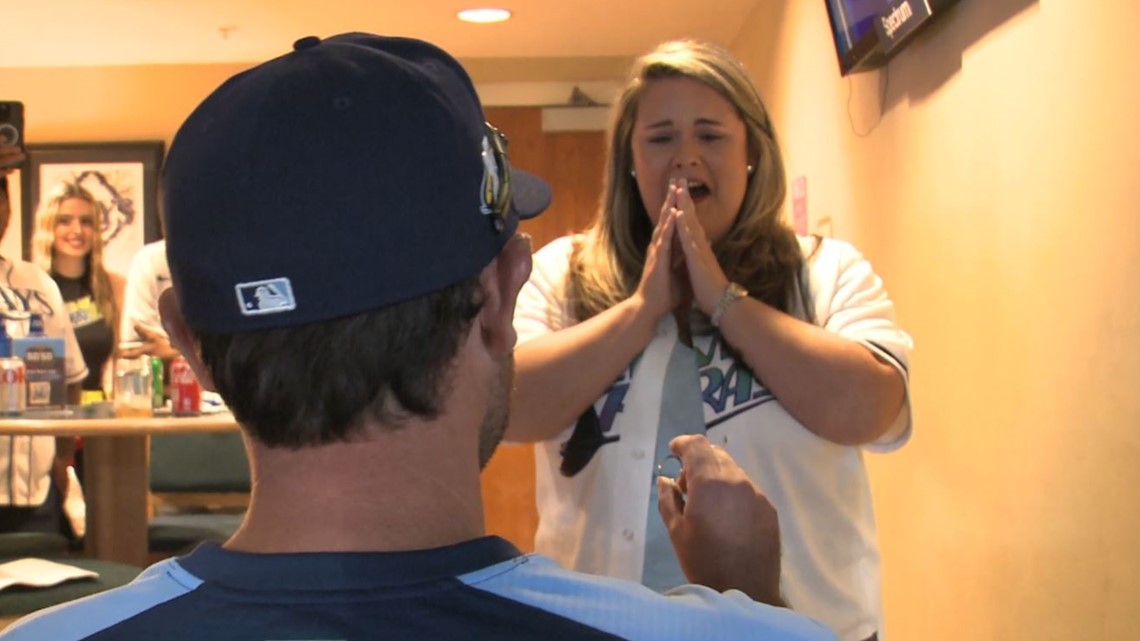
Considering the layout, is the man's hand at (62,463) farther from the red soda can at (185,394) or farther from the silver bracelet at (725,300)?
the silver bracelet at (725,300)

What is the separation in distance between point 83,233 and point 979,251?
3.19 metres

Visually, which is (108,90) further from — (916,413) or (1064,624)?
(1064,624)

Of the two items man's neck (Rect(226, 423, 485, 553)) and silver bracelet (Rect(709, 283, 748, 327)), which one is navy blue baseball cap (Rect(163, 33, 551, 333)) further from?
silver bracelet (Rect(709, 283, 748, 327))

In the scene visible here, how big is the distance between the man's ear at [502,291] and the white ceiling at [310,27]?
353cm

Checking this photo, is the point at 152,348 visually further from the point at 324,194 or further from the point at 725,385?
the point at 324,194

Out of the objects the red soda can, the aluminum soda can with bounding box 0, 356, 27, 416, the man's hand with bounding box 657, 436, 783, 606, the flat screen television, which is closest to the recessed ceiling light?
the flat screen television

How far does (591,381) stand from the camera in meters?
1.24

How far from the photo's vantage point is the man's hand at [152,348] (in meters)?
3.43

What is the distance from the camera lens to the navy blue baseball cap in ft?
1.98

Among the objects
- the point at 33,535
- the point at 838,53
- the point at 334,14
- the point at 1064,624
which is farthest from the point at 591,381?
the point at 334,14

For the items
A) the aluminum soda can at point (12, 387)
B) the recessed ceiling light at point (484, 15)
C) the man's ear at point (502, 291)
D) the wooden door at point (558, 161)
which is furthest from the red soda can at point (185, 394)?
the wooden door at point (558, 161)

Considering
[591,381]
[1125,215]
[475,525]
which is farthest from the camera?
[1125,215]

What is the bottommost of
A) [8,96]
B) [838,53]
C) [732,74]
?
A: [732,74]

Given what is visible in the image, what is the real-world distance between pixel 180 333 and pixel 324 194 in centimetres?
18
